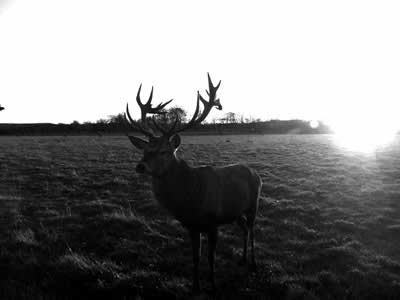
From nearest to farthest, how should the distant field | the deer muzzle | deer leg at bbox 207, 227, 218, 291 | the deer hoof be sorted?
the deer muzzle, the distant field, deer leg at bbox 207, 227, 218, 291, the deer hoof

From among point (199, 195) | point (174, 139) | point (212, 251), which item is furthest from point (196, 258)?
point (174, 139)

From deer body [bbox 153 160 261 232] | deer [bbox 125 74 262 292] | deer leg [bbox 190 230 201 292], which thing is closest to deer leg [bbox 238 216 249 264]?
deer [bbox 125 74 262 292]

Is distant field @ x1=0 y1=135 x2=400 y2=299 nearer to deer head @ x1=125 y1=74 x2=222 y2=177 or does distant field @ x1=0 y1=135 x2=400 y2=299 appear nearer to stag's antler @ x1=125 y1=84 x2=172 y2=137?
deer head @ x1=125 y1=74 x2=222 y2=177

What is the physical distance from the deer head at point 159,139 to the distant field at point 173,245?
1.81m

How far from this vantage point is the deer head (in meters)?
5.09

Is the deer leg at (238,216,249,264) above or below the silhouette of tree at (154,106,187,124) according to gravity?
below

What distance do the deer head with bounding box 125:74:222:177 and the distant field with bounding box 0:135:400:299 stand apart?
181 centimetres

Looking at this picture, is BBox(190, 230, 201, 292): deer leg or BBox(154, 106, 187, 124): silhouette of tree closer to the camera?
BBox(190, 230, 201, 292): deer leg

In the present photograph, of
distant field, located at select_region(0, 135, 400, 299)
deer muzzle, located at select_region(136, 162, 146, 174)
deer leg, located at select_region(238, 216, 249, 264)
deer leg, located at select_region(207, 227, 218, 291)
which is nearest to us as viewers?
deer muzzle, located at select_region(136, 162, 146, 174)

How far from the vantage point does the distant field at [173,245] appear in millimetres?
4996

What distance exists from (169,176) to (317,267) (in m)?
3.20

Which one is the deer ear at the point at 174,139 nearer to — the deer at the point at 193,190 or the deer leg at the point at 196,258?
the deer at the point at 193,190

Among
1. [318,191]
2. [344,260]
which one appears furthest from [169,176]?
[318,191]

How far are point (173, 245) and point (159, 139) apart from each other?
2520 mm
